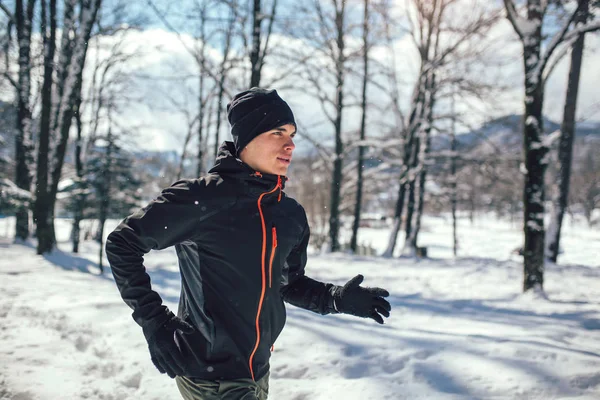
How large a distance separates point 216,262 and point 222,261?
1.1 inches

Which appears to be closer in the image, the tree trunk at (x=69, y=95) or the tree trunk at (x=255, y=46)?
the tree trunk at (x=255, y=46)

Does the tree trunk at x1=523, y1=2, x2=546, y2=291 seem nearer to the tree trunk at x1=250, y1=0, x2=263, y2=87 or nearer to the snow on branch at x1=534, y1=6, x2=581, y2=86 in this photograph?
the snow on branch at x1=534, y1=6, x2=581, y2=86

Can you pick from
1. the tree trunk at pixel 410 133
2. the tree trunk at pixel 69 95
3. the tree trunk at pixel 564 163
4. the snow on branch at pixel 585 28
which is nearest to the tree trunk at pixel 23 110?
the tree trunk at pixel 69 95

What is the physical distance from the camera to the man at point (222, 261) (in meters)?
1.51

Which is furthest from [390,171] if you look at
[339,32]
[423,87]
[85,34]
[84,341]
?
[84,341]

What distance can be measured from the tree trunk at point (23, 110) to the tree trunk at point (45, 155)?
231cm

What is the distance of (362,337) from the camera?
422 centimetres

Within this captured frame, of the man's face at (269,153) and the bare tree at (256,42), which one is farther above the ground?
the bare tree at (256,42)

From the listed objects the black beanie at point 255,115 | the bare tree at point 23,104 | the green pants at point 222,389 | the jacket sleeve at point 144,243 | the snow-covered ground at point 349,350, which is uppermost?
the bare tree at point 23,104

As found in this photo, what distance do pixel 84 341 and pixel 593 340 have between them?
550 centimetres

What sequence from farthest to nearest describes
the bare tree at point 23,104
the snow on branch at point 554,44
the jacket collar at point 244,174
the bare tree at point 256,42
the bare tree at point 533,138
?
the bare tree at point 23,104 < the bare tree at point 256,42 < the bare tree at point 533,138 < the snow on branch at point 554,44 < the jacket collar at point 244,174

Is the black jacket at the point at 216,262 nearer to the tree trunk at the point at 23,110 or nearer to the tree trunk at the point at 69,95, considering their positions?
the tree trunk at the point at 69,95

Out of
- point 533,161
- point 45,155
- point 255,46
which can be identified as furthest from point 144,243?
point 45,155

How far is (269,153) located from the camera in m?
1.79
